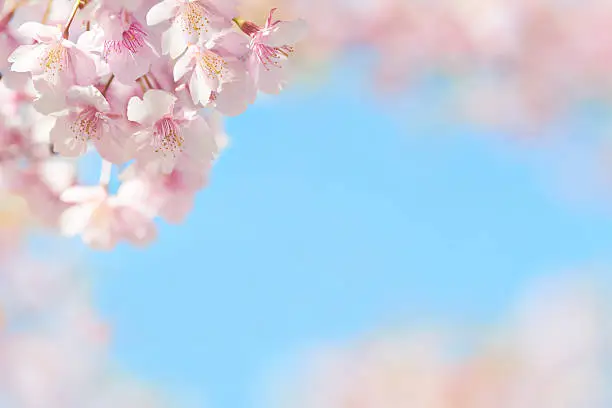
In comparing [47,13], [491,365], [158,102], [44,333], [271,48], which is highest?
[491,365]

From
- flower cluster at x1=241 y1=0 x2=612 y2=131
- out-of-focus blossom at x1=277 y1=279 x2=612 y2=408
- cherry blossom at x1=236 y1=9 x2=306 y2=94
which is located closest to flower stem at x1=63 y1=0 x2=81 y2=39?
cherry blossom at x1=236 y1=9 x2=306 y2=94

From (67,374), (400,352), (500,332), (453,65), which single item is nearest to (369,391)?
(400,352)

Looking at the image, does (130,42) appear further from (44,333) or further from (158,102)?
(44,333)

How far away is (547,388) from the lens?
7516 millimetres

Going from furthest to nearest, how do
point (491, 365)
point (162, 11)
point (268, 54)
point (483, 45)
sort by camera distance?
point (491, 365) → point (483, 45) → point (268, 54) → point (162, 11)

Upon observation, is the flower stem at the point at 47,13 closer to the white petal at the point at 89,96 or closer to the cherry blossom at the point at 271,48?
the white petal at the point at 89,96

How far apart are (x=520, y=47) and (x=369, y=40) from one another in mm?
955

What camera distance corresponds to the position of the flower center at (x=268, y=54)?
3.64 feet

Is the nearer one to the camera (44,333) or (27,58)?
(27,58)

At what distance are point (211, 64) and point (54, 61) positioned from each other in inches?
9.3

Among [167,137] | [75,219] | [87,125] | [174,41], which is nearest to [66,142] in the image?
[87,125]

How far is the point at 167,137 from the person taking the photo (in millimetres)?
1133

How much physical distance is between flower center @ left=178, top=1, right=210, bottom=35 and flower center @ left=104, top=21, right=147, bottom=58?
0.23 ft

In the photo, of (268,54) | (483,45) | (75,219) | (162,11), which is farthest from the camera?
(483,45)
